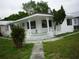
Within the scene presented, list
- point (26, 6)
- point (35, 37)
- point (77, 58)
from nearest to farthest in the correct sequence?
point (77, 58), point (35, 37), point (26, 6)

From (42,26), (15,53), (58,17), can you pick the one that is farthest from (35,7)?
(15,53)

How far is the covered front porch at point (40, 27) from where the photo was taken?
1106 inches

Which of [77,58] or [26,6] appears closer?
[77,58]

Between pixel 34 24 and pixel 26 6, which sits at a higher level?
pixel 26 6

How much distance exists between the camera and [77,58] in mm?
12312

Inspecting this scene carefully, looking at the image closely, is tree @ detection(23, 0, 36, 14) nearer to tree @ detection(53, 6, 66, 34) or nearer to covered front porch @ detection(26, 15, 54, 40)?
tree @ detection(53, 6, 66, 34)

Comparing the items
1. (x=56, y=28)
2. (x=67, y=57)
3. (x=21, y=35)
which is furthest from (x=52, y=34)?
(x=67, y=57)

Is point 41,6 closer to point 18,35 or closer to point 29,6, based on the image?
point 29,6

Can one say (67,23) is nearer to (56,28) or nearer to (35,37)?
(56,28)

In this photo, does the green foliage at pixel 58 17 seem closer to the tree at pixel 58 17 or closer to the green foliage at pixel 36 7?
the tree at pixel 58 17

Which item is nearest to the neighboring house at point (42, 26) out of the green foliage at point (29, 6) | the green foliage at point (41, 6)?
the green foliage at point (41, 6)

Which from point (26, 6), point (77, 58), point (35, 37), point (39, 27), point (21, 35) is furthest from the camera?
point (26, 6)

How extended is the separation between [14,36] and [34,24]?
11869 millimetres

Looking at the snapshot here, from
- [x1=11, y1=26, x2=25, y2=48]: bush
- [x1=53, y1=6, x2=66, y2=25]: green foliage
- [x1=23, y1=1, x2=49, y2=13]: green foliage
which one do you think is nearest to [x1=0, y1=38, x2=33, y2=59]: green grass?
[x1=11, y1=26, x2=25, y2=48]: bush
